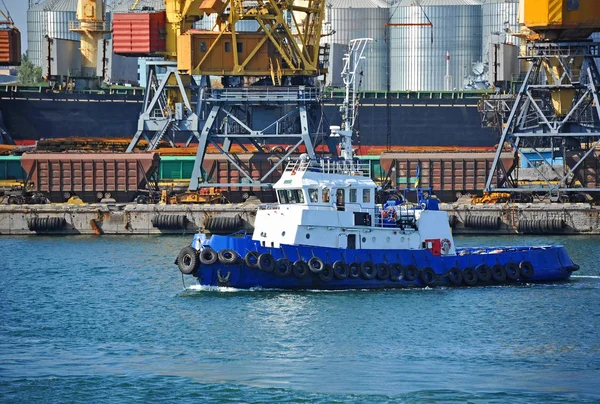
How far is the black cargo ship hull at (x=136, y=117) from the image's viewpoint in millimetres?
102000

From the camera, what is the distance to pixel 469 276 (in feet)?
156

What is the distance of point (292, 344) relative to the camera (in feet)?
123

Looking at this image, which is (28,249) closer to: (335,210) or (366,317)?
(335,210)

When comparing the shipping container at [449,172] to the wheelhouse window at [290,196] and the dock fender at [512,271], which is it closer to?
the dock fender at [512,271]

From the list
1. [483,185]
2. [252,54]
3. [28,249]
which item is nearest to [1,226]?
[28,249]

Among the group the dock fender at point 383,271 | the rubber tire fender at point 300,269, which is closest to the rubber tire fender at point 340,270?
the rubber tire fender at point 300,269

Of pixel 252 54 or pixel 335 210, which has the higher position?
pixel 252 54

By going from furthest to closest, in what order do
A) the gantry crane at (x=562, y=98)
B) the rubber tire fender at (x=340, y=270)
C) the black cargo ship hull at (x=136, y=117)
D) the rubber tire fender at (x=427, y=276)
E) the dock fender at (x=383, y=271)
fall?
1. the black cargo ship hull at (x=136, y=117)
2. the gantry crane at (x=562, y=98)
3. the rubber tire fender at (x=427, y=276)
4. the dock fender at (x=383, y=271)
5. the rubber tire fender at (x=340, y=270)

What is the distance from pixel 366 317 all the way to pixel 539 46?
3163 cm

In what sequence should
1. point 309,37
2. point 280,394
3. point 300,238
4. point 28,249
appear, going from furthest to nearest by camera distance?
point 309,37 → point 28,249 → point 300,238 → point 280,394

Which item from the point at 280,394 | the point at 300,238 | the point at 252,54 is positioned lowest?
the point at 280,394

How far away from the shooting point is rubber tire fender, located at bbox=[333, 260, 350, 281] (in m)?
45.0

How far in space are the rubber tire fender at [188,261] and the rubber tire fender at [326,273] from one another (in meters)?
4.33

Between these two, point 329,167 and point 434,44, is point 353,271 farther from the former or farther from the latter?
point 434,44
